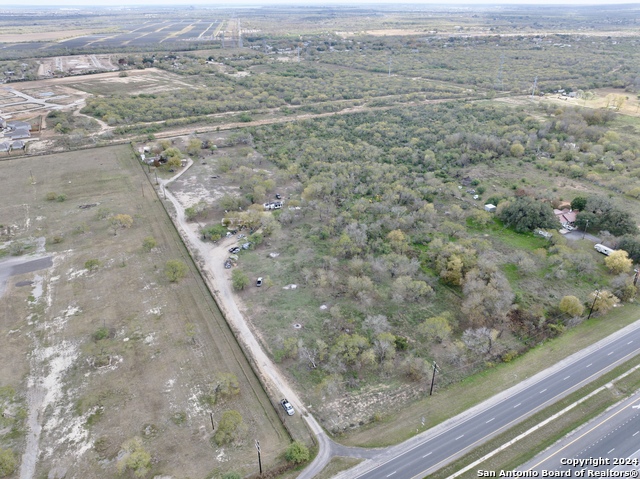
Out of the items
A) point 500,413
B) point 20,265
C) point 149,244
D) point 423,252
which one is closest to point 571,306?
point 500,413

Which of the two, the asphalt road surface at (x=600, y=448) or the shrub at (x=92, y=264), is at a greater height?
the asphalt road surface at (x=600, y=448)

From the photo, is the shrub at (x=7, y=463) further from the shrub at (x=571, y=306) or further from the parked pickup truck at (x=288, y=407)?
the shrub at (x=571, y=306)

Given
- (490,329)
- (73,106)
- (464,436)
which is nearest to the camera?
(464,436)

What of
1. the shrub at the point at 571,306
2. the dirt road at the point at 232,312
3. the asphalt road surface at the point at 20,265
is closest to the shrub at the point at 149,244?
the dirt road at the point at 232,312

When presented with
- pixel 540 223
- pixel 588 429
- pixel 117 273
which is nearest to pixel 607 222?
pixel 540 223

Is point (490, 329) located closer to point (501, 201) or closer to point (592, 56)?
point (501, 201)

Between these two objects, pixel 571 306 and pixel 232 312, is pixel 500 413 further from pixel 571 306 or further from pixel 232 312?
pixel 232 312

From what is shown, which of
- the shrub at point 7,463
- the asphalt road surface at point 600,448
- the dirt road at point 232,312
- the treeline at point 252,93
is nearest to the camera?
the shrub at point 7,463
